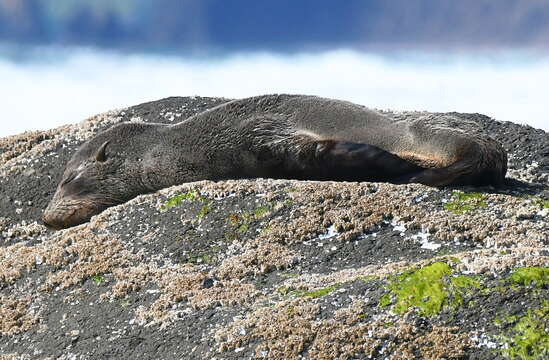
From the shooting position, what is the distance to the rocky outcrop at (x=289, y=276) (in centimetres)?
836

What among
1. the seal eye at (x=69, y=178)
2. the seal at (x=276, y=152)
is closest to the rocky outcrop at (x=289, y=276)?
the seal at (x=276, y=152)

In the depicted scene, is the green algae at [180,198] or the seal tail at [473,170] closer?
the seal tail at [473,170]

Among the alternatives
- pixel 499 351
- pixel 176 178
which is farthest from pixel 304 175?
pixel 499 351

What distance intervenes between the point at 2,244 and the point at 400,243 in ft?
27.2

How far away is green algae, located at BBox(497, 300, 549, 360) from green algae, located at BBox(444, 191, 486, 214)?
3829 mm

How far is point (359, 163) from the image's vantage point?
13812 millimetres

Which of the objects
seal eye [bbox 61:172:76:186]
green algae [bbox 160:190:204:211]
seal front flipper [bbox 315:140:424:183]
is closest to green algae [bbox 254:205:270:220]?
green algae [bbox 160:190:204:211]

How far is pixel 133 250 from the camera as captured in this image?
1261 cm

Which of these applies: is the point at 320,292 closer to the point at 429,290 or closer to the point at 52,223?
the point at 429,290

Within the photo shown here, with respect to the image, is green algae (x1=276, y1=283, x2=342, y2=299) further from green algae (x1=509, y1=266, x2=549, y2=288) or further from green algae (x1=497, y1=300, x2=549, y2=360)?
green algae (x1=497, y1=300, x2=549, y2=360)

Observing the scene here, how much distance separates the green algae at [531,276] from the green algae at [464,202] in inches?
124

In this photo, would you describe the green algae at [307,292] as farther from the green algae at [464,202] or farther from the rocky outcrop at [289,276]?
the green algae at [464,202]

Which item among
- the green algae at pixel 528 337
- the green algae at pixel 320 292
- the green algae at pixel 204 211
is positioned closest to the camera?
the green algae at pixel 528 337

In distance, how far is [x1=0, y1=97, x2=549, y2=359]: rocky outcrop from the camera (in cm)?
836
